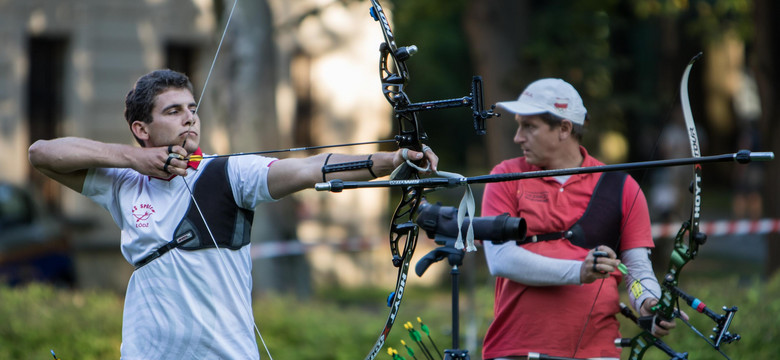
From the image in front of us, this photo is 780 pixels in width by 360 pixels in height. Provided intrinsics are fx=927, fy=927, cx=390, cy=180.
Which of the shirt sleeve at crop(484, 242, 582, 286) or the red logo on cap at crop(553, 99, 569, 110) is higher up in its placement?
the red logo on cap at crop(553, 99, 569, 110)

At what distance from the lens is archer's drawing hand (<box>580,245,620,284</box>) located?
9.57 ft

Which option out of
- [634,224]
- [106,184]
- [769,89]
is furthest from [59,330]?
[769,89]

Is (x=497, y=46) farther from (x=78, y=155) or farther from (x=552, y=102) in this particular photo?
(x=78, y=155)

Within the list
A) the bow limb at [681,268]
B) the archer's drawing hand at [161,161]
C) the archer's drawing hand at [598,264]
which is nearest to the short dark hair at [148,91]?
the archer's drawing hand at [161,161]

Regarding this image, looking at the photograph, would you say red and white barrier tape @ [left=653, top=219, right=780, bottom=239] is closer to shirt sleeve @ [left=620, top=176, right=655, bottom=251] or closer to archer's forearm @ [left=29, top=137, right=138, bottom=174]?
shirt sleeve @ [left=620, top=176, right=655, bottom=251]

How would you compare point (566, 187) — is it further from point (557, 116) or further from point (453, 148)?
point (453, 148)

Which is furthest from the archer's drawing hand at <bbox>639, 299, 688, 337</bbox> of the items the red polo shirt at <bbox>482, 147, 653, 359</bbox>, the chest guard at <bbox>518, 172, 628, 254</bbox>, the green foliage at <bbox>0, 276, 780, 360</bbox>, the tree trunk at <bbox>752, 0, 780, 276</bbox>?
the tree trunk at <bbox>752, 0, 780, 276</bbox>

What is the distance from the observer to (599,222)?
127 inches

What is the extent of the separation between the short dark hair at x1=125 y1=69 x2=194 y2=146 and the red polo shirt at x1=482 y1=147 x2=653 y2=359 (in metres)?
1.15

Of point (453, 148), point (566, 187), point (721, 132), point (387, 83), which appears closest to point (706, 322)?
point (566, 187)

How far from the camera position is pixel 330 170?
2.77 metres

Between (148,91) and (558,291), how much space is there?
5.03 ft

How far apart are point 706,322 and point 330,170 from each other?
340 centimetres

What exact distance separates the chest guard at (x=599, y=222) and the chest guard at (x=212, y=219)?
1.01 m
